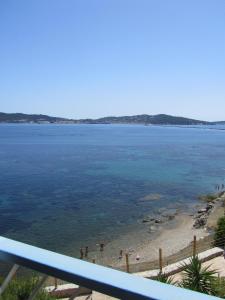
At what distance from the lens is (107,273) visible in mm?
1529

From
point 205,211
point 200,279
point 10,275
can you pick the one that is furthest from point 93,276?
point 205,211

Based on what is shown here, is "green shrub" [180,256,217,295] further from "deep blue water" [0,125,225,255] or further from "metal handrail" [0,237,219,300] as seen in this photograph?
"deep blue water" [0,125,225,255]

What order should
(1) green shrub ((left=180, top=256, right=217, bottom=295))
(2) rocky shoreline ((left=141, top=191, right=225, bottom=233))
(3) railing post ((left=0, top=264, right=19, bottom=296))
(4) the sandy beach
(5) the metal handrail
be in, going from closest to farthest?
1. (5) the metal handrail
2. (3) railing post ((left=0, top=264, right=19, bottom=296))
3. (1) green shrub ((left=180, top=256, right=217, bottom=295))
4. (4) the sandy beach
5. (2) rocky shoreline ((left=141, top=191, right=225, bottom=233))

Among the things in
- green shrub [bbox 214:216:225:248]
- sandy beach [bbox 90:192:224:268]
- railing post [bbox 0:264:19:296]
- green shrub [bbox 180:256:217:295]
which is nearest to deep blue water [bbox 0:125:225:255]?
sandy beach [bbox 90:192:224:268]

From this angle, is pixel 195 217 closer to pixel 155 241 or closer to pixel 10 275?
pixel 155 241

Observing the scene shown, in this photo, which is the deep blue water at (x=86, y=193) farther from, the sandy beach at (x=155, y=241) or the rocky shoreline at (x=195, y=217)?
the sandy beach at (x=155, y=241)

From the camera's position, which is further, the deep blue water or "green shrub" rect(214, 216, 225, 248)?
the deep blue water

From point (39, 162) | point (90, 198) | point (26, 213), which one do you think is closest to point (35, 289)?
point (26, 213)

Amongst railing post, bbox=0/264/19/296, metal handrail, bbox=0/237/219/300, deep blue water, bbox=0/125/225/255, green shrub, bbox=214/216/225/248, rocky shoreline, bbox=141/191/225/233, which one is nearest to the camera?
metal handrail, bbox=0/237/219/300

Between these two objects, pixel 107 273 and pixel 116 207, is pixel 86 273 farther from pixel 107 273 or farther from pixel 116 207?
pixel 116 207

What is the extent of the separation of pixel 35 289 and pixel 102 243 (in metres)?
28.2

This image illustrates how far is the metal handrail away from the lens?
4.57ft

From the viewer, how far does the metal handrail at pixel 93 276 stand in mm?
1394

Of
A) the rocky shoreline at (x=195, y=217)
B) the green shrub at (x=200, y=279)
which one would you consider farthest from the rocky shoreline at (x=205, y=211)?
the green shrub at (x=200, y=279)
